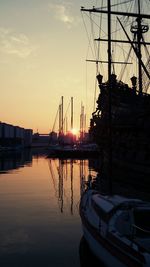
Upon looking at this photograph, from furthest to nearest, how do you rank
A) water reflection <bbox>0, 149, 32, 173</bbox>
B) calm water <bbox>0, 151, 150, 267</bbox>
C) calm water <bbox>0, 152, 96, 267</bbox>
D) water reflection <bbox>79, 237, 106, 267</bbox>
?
water reflection <bbox>0, 149, 32, 173</bbox> → calm water <bbox>0, 152, 96, 267</bbox> → calm water <bbox>0, 151, 150, 267</bbox> → water reflection <bbox>79, 237, 106, 267</bbox>

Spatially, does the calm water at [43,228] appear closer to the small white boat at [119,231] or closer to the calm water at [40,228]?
the calm water at [40,228]

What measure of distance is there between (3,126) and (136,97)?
149248 millimetres

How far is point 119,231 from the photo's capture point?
13883 mm

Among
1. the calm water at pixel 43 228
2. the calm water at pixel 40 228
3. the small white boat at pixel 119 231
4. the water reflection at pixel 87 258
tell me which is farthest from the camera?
the calm water at pixel 40 228

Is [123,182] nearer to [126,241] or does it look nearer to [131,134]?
[131,134]

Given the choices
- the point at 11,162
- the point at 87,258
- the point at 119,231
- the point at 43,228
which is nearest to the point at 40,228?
the point at 43,228

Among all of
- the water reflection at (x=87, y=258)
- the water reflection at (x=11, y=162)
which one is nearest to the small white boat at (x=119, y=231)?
the water reflection at (x=87, y=258)

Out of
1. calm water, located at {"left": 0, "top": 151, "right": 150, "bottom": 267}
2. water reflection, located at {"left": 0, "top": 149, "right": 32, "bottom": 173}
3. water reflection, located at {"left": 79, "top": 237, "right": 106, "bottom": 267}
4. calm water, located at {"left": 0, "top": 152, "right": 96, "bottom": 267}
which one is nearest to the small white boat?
water reflection, located at {"left": 79, "top": 237, "right": 106, "bottom": 267}

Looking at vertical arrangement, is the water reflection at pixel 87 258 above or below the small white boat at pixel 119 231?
below

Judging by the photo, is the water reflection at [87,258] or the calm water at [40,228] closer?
the water reflection at [87,258]

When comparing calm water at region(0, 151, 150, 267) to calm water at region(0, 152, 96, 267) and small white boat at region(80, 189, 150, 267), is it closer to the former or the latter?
calm water at region(0, 152, 96, 267)

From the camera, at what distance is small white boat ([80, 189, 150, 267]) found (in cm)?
1166

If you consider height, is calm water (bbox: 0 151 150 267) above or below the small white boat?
below

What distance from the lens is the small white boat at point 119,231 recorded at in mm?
11656
